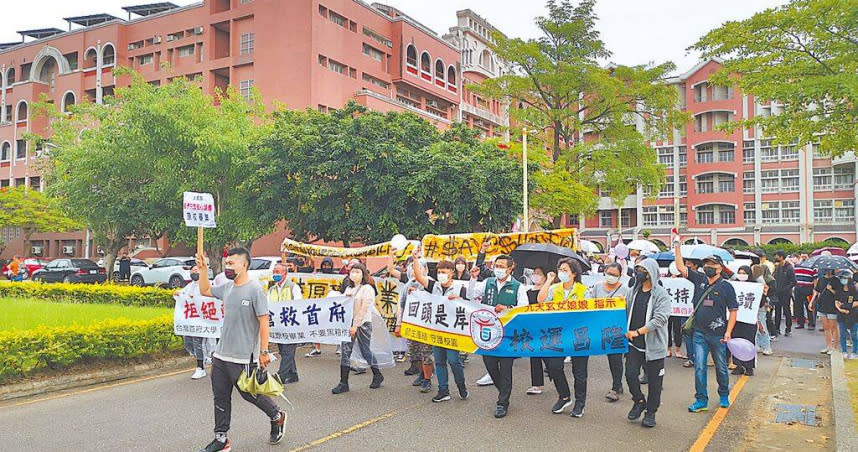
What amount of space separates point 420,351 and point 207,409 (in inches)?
116

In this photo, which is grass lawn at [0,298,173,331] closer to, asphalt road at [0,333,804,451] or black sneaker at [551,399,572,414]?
asphalt road at [0,333,804,451]

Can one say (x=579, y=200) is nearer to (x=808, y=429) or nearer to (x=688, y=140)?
(x=808, y=429)

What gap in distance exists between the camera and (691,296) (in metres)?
11.7

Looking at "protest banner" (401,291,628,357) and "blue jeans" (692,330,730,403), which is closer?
"protest banner" (401,291,628,357)

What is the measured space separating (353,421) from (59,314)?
916cm

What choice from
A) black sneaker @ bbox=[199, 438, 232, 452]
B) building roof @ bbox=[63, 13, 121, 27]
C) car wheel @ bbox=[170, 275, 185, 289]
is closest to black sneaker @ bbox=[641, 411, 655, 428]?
black sneaker @ bbox=[199, 438, 232, 452]

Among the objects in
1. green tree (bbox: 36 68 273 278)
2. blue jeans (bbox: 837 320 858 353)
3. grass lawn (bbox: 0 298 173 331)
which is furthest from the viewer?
green tree (bbox: 36 68 273 278)

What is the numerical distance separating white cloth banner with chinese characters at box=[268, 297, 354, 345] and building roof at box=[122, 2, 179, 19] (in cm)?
4671

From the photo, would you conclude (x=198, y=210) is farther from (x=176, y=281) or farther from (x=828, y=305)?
(x=176, y=281)

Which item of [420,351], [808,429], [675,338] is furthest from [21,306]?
[808,429]

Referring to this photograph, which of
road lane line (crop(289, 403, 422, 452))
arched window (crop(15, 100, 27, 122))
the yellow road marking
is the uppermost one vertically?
arched window (crop(15, 100, 27, 122))

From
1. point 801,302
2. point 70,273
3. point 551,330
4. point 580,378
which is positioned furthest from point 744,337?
point 70,273

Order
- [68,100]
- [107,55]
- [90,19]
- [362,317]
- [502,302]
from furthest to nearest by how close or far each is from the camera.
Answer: [90,19]
[68,100]
[107,55]
[362,317]
[502,302]

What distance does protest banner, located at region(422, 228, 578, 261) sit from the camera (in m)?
13.1
